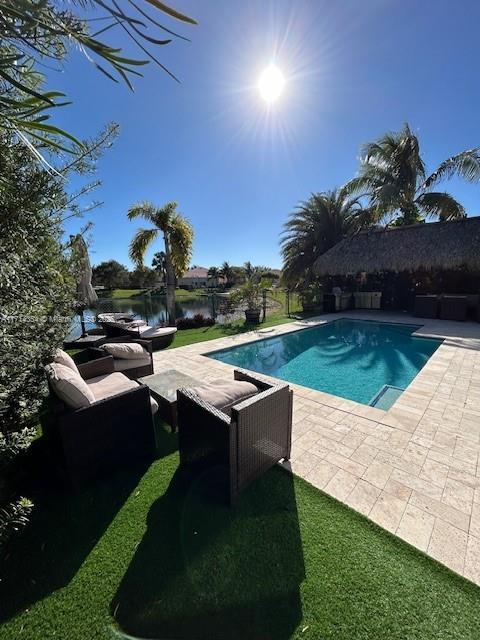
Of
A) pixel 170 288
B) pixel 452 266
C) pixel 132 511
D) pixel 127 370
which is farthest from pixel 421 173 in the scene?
pixel 132 511

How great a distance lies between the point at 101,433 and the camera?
7.95ft

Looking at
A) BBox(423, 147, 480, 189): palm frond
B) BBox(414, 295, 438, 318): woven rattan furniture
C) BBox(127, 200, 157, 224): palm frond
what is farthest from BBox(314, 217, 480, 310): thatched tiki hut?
BBox(127, 200, 157, 224): palm frond

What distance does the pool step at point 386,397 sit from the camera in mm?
4483

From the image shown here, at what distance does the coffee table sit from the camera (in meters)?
3.31

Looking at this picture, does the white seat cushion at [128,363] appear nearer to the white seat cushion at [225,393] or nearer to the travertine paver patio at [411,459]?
the white seat cushion at [225,393]

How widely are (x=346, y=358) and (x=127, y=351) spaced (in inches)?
223

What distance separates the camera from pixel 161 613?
1.51 metres

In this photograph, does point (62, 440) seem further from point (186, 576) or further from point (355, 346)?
point (355, 346)

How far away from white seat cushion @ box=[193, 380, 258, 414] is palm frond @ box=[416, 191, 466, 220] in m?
16.8

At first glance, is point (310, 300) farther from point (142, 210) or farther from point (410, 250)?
point (142, 210)

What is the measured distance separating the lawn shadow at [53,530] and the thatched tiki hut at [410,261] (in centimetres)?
1395

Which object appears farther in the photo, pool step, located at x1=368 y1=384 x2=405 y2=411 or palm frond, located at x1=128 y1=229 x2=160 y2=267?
palm frond, located at x1=128 y1=229 x2=160 y2=267

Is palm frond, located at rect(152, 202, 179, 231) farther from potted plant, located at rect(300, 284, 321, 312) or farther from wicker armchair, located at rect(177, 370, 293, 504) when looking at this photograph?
wicker armchair, located at rect(177, 370, 293, 504)

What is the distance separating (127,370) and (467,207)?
1838 centimetres
